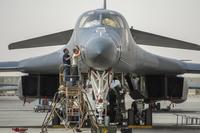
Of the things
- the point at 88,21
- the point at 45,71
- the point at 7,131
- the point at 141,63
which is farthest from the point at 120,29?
the point at 7,131

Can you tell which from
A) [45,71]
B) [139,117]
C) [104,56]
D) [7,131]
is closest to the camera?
[104,56]

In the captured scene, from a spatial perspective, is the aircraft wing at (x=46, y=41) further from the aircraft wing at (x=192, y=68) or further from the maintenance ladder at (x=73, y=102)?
the maintenance ladder at (x=73, y=102)

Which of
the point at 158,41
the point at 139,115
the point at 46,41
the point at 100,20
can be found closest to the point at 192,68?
the point at 158,41

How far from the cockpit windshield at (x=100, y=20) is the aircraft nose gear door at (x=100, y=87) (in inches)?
53.1

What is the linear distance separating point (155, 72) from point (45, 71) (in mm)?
3192

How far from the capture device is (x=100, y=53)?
12.2 m

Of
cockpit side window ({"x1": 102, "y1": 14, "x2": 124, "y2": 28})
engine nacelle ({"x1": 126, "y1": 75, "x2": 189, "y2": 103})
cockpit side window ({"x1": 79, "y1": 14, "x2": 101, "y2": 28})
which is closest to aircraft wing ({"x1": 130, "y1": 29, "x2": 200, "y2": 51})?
engine nacelle ({"x1": 126, "y1": 75, "x2": 189, "y2": 103})

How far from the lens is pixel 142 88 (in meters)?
17.0

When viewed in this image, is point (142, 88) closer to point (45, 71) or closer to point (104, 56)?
point (45, 71)

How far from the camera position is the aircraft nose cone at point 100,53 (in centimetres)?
1223

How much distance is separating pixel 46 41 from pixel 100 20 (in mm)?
3844

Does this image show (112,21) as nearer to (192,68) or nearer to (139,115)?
(139,115)

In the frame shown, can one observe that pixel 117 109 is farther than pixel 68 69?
Yes

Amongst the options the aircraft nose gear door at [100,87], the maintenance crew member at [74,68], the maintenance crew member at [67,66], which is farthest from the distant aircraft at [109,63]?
the maintenance crew member at [67,66]
